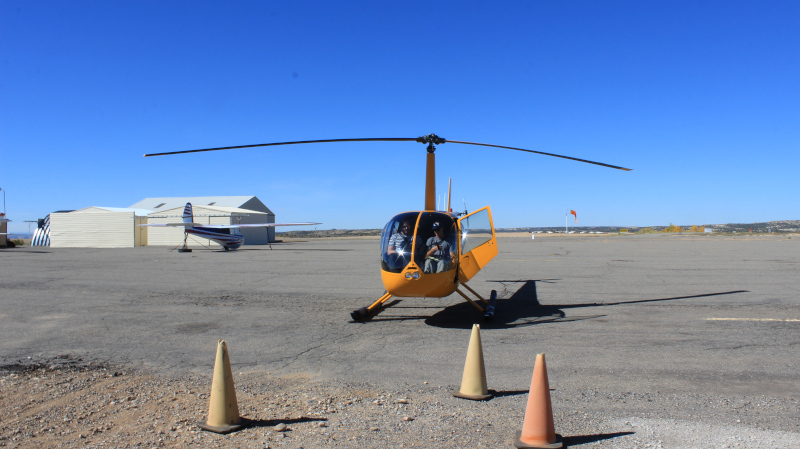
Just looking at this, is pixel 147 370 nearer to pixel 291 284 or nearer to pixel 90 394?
pixel 90 394

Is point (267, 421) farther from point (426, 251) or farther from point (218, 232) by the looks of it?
point (218, 232)

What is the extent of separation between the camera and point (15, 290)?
12344 mm

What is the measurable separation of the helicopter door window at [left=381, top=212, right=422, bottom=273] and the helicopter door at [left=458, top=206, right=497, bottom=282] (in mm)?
972

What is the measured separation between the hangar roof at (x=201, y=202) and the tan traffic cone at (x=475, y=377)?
49.0m

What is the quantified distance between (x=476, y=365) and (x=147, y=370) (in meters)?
3.80

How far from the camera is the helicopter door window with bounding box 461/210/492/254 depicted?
8789mm

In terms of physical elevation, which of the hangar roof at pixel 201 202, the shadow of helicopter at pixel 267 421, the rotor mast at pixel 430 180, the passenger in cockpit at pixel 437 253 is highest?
the hangar roof at pixel 201 202

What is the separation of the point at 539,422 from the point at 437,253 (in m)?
4.45

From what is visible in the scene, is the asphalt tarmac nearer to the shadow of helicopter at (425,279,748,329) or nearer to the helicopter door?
the shadow of helicopter at (425,279,748,329)

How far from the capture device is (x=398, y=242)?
795cm

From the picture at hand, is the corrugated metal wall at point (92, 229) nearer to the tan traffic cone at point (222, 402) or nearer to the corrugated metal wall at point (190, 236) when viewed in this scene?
the corrugated metal wall at point (190, 236)

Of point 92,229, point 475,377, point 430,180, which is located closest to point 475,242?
point 430,180

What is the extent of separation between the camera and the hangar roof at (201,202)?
51450 millimetres

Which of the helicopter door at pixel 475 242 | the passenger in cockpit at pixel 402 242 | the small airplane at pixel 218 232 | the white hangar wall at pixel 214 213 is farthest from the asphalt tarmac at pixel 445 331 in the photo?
the white hangar wall at pixel 214 213
